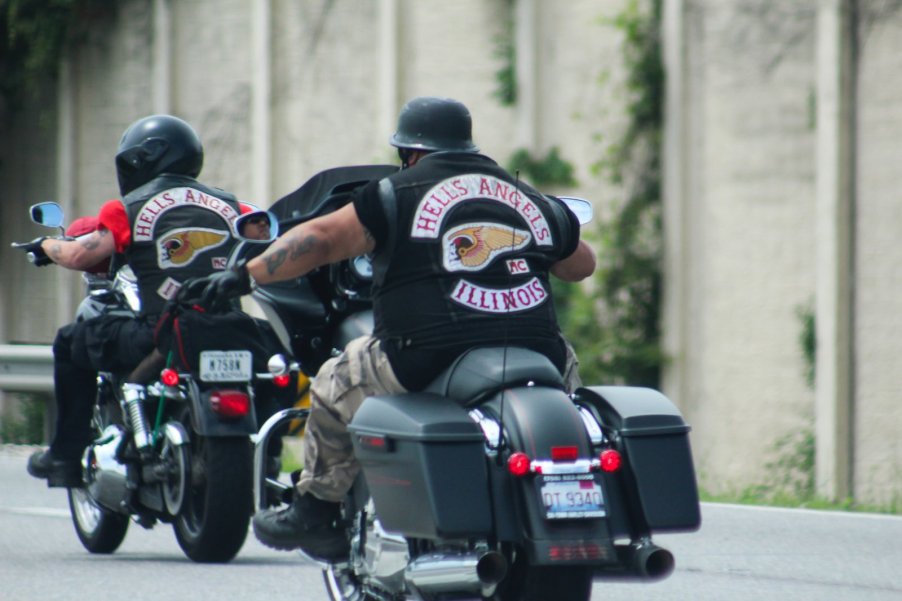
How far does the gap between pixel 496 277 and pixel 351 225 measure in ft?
1.48

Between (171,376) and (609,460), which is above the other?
(609,460)

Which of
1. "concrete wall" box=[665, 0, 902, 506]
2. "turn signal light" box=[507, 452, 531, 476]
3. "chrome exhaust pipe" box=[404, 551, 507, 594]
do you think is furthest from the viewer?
"concrete wall" box=[665, 0, 902, 506]

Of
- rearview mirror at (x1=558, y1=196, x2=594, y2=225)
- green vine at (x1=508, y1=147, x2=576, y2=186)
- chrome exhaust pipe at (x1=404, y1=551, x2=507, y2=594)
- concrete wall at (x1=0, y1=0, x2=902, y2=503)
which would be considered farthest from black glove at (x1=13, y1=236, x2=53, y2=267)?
green vine at (x1=508, y1=147, x2=576, y2=186)

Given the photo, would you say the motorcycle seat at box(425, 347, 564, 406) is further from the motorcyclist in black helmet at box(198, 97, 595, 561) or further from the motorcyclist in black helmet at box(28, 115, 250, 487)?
the motorcyclist in black helmet at box(28, 115, 250, 487)

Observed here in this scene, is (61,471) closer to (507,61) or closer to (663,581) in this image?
(663,581)

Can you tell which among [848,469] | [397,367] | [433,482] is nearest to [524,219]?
[397,367]

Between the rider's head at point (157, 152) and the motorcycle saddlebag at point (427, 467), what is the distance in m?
3.42

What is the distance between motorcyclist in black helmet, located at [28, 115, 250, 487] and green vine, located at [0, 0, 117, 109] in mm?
10894

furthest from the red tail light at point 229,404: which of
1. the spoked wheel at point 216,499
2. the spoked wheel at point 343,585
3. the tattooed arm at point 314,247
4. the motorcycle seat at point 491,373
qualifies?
the motorcycle seat at point 491,373

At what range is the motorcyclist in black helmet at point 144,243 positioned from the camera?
8.25 meters

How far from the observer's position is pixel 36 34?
1925 centimetres

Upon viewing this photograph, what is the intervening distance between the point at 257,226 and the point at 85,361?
110 inches

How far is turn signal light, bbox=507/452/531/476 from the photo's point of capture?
495cm

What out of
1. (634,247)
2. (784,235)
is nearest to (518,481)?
(784,235)
